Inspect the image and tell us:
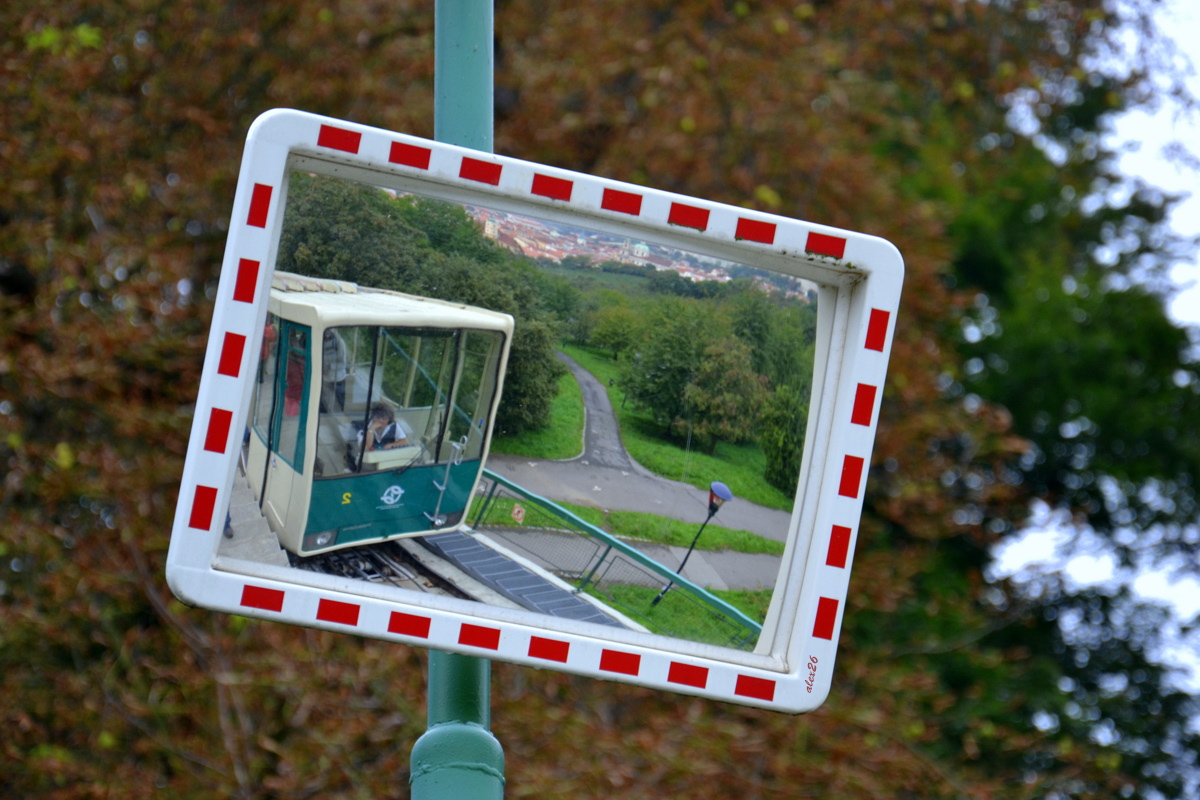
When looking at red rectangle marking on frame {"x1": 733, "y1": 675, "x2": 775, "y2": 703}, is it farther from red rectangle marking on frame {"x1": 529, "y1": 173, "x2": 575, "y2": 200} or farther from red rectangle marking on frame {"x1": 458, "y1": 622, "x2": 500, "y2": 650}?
red rectangle marking on frame {"x1": 529, "y1": 173, "x2": 575, "y2": 200}

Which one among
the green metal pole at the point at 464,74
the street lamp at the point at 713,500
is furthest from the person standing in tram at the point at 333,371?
the street lamp at the point at 713,500

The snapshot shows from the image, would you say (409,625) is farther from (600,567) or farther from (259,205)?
(259,205)

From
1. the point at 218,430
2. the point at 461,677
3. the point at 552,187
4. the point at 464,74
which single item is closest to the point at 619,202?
Answer: the point at 552,187

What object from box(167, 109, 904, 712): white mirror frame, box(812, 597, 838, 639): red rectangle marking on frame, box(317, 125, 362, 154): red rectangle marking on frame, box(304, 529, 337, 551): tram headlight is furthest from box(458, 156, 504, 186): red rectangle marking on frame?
box(812, 597, 838, 639): red rectangle marking on frame

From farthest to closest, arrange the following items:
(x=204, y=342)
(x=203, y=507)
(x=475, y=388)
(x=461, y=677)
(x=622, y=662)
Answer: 1. (x=204, y=342)
2. (x=461, y=677)
3. (x=475, y=388)
4. (x=622, y=662)
5. (x=203, y=507)

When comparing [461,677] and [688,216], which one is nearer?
[688,216]
